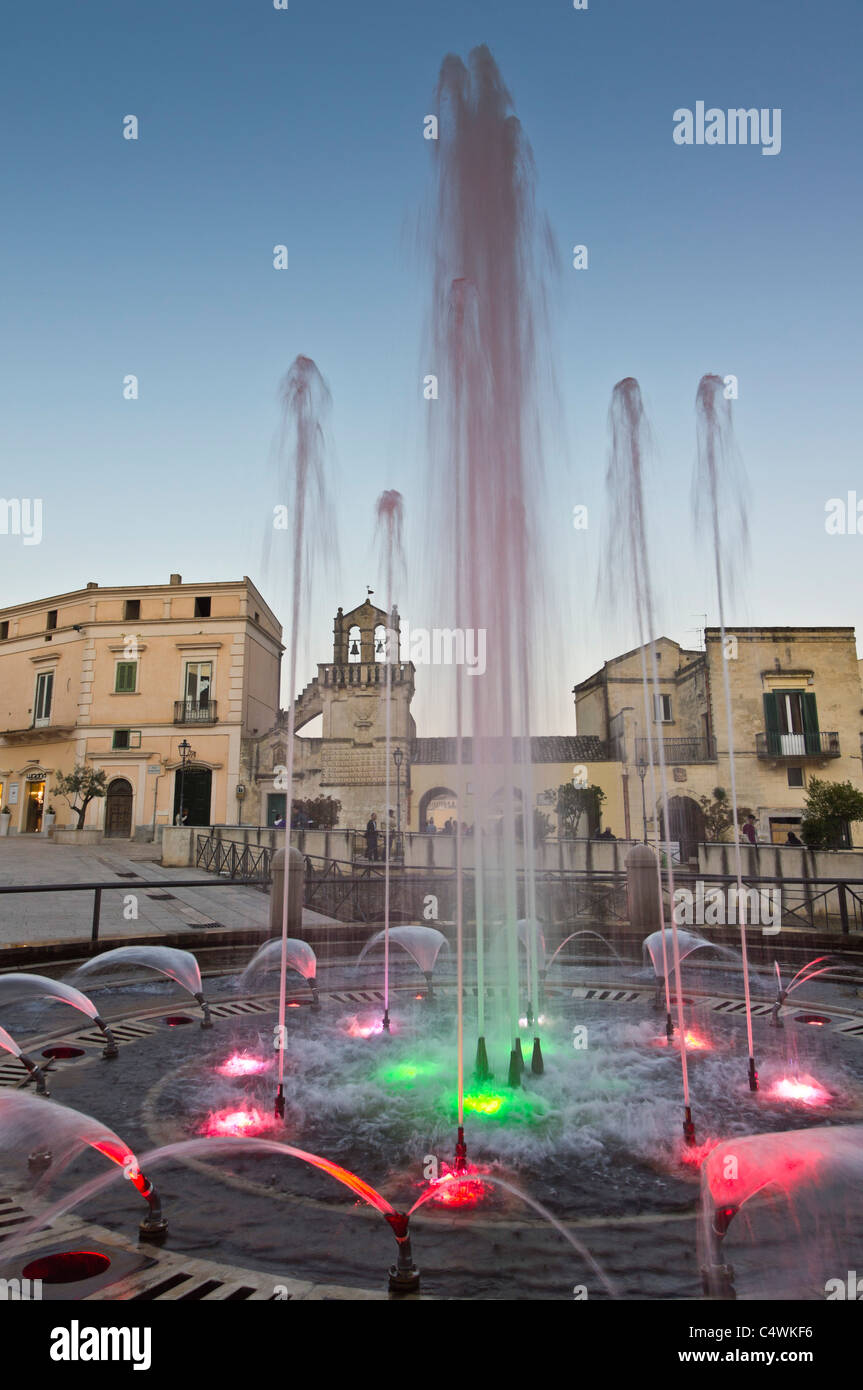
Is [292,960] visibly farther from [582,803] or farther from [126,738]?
[126,738]

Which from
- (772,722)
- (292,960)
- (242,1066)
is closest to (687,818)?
(772,722)

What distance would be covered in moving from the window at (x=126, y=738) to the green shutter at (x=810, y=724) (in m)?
27.5

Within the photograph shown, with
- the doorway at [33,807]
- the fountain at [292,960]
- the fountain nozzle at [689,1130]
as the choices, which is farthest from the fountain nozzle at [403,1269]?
the doorway at [33,807]

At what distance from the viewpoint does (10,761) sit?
120ft

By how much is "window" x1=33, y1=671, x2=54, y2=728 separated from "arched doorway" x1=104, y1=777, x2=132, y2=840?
565cm

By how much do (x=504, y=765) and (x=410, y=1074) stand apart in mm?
2484

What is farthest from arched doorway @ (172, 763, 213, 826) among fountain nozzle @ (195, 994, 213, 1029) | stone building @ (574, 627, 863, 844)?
fountain nozzle @ (195, 994, 213, 1029)

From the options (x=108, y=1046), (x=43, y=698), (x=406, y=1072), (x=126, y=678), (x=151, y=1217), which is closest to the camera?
(x=151, y=1217)

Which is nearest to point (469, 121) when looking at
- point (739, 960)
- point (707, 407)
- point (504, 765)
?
point (707, 407)

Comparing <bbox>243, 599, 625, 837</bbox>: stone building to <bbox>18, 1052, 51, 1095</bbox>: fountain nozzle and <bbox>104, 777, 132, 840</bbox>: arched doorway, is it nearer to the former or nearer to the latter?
<bbox>104, 777, 132, 840</bbox>: arched doorway

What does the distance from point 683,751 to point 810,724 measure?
4877 mm

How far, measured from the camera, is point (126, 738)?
3353cm

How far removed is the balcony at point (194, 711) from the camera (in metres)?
33.0
